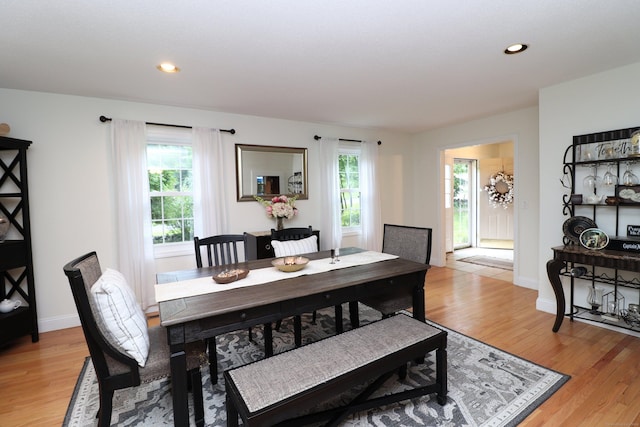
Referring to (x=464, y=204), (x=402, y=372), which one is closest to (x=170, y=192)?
(x=402, y=372)

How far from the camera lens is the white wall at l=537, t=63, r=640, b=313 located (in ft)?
8.97

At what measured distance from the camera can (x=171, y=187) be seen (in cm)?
363

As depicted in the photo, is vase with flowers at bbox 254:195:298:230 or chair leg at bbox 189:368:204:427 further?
vase with flowers at bbox 254:195:298:230

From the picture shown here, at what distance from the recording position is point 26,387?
7.13 feet

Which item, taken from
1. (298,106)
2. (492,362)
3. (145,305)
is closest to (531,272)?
(492,362)

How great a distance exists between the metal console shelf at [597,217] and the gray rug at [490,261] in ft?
7.22

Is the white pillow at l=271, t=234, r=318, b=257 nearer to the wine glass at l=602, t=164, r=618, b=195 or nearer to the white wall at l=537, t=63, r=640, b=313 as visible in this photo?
the white wall at l=537, t=63, r=640, b=313

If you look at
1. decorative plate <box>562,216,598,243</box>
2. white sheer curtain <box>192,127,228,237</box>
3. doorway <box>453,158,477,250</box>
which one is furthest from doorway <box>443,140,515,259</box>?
white sheer curtain <box>192,127,228,237</box>

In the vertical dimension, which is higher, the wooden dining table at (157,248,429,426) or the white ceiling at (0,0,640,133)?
the white ceiling at (0,0,640,133)

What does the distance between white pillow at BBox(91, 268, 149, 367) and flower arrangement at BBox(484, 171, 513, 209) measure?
7.32 m

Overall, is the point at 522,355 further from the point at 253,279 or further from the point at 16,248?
the point at 16,248

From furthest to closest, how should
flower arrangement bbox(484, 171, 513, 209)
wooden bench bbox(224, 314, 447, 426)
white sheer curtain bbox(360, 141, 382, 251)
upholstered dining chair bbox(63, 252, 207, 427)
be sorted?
flower arrangement bbox(484, 171, 513, 209), white sheer curtain bbox(360, 141, 382, 251), upholstered dining chair bbox(63, 252, 207, 427), wooden bench bbox(224, 314, 447, 426)

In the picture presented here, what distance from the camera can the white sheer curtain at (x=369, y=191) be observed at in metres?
4.91

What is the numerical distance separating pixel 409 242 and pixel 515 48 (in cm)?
175
